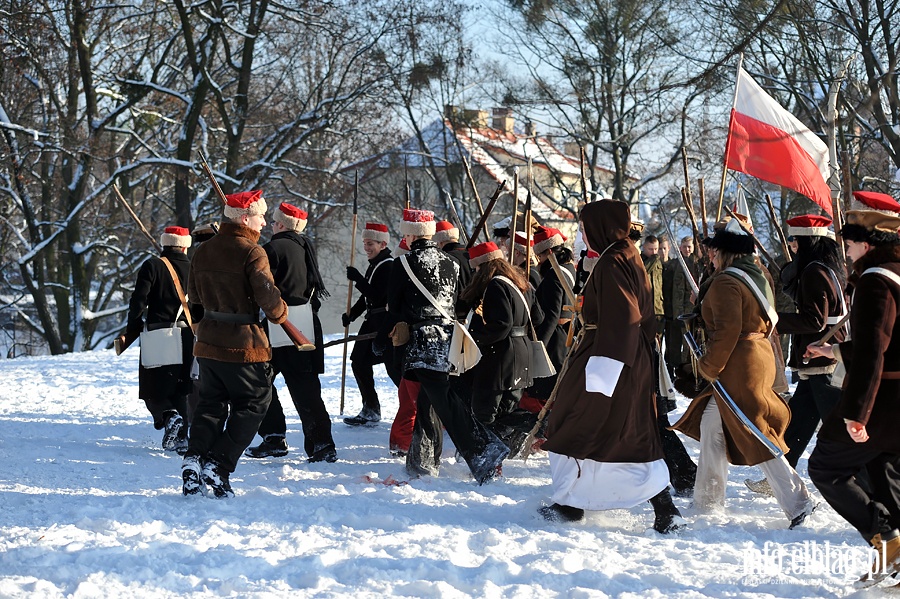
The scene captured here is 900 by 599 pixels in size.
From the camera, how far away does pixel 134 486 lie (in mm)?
6238

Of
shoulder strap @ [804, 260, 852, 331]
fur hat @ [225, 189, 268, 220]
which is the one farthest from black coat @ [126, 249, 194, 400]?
shoulder strap @ [804, 260, 852, 331]

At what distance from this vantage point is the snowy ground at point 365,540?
4188 mm

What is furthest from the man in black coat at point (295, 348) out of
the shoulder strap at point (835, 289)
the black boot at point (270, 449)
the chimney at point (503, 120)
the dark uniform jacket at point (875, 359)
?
the chimney at point (503, 120)

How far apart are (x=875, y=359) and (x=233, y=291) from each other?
344cm

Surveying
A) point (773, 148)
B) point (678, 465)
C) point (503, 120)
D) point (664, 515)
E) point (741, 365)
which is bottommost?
point (664, 515)

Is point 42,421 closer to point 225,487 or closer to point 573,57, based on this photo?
point 225,487

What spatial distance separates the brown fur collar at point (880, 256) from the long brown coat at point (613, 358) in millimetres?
1173

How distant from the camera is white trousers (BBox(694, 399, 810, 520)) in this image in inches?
207

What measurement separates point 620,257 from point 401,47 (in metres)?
19.0

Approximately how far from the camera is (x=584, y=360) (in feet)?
Answer: 17.0

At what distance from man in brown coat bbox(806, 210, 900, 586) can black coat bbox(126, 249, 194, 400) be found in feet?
16.7

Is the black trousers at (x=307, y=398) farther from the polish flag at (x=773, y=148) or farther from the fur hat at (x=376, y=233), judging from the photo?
the polish flag at (x=773, y=148)

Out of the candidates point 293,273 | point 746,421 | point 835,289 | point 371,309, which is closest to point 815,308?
point 835,289

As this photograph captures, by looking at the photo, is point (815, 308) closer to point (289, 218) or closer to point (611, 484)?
point (611, 484)
